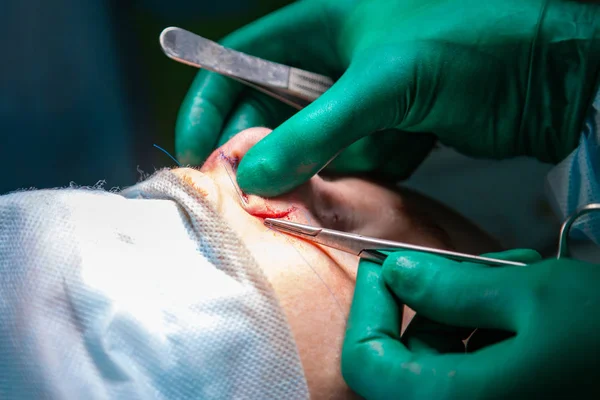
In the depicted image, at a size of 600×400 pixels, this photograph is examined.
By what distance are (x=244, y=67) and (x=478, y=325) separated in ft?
2.74

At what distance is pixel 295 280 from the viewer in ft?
2.81

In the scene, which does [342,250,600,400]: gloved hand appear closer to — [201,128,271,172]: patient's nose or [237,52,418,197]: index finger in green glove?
[237,52,418,197]: index finger in green glove

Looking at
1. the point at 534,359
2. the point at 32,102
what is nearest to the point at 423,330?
the point at 534,359

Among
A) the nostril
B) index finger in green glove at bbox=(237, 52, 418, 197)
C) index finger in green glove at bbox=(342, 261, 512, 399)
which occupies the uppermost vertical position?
index finger in green glove at bbox=(237, 52, 418, 197)

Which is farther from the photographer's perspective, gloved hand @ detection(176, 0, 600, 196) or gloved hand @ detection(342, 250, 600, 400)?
gloved hand @ detection(176, 0, 600, 196)

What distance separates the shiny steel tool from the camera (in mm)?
874

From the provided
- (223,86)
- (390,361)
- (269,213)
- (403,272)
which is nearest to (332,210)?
(269,213)

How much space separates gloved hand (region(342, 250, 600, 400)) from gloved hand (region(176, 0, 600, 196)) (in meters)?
0.32

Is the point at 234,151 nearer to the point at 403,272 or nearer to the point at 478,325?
the point at 403,272

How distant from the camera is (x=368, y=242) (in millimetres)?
886

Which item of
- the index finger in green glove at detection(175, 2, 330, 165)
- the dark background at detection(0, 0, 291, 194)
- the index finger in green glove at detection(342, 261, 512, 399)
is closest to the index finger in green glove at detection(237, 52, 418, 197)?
the index finger in green glove at detection(342, 261, 512, 399)

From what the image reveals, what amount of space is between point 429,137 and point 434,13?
1.54 ft

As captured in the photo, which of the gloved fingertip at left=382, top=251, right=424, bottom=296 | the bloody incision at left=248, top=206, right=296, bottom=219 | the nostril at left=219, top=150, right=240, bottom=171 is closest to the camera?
the gloved fingertip at left=382, top=251, right=424, bottom=296

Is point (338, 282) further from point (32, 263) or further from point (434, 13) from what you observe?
point (434, 13)
